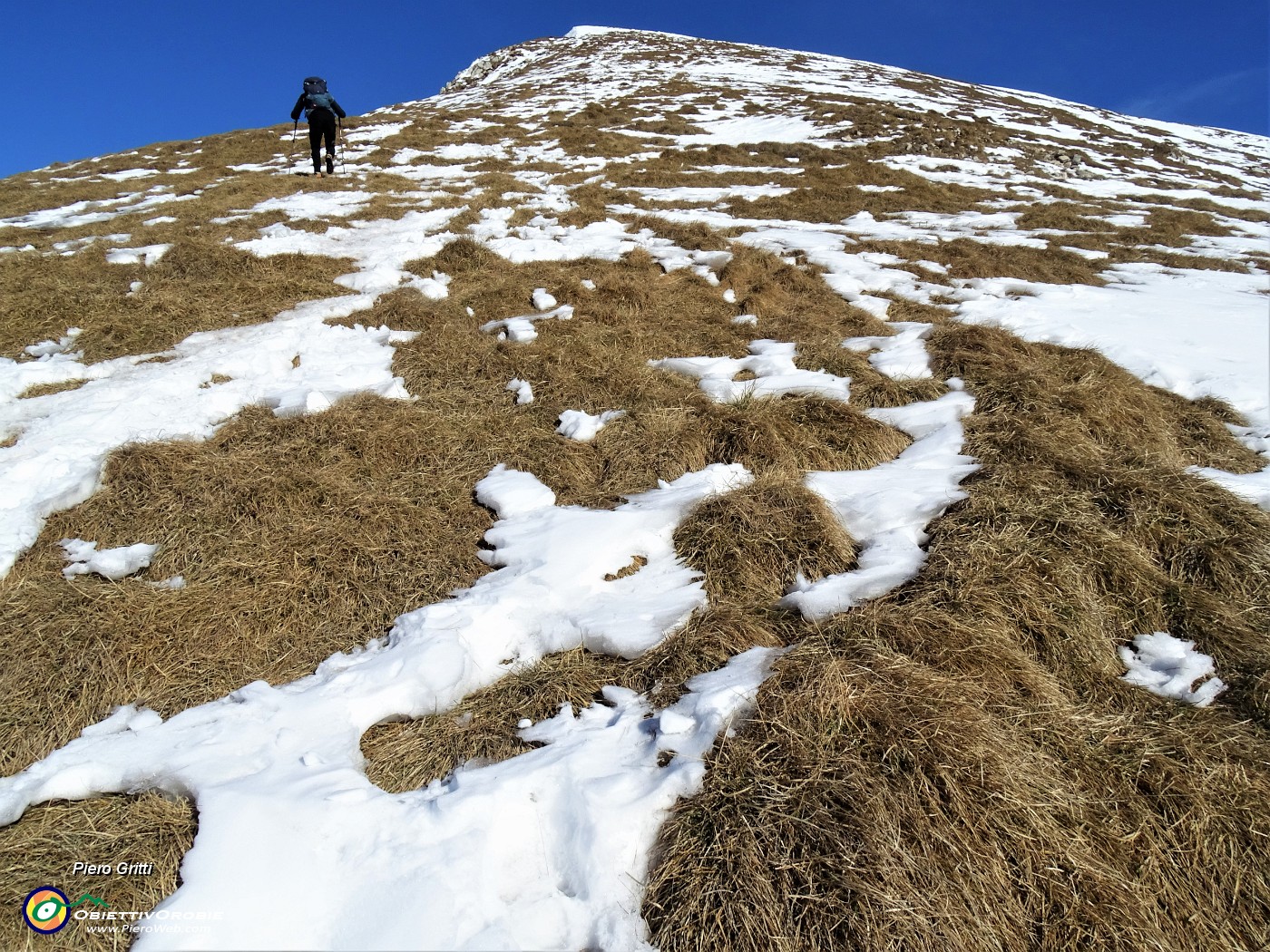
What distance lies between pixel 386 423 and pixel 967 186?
17.4 m

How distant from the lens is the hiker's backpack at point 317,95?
11.8m

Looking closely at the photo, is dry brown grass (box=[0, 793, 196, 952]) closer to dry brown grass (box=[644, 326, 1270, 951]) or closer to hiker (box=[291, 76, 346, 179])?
dry brown grass (box=[644, 326, 1270, 951])

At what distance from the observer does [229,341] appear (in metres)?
5.84

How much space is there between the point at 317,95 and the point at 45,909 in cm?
1420

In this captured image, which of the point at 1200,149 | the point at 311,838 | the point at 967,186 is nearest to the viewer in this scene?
the point at 311,838

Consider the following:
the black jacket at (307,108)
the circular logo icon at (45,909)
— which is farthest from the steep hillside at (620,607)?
the black jacket at (307,108)

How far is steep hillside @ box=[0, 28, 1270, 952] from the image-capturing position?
6.53 ft

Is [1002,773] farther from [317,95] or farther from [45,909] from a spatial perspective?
[317,95]

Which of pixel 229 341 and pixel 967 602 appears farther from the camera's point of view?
pixel 229 341

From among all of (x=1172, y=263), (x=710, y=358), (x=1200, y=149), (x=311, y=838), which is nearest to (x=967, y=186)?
(x=1172, y=263)

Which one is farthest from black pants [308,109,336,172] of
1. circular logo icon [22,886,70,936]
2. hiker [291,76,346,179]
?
circular logo icon [22,886,70,936]

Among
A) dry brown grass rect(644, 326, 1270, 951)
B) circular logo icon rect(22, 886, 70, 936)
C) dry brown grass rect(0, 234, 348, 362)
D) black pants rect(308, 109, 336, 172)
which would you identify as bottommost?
circular logo icon rect(22, 886, 70, 936)

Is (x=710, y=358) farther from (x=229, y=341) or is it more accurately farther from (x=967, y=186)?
(x=967, y=186)

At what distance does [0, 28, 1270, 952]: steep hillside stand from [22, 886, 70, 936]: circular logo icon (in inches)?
0.4
